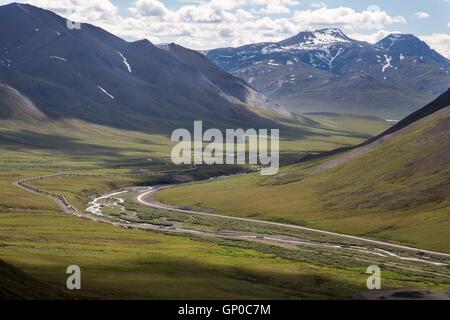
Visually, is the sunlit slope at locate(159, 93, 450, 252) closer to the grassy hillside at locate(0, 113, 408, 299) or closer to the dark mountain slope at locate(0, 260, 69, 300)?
the grassy hillside at locate(0, 113, 408, 299)

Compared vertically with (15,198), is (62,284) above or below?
below

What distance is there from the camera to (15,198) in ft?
593

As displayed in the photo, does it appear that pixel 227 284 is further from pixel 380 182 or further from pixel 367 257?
pixel 380 182

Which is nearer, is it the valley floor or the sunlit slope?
the valley floor

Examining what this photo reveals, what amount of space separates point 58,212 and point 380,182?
3122 inches

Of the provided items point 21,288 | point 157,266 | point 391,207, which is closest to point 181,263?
point 157,266

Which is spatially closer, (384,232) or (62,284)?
(62,284)

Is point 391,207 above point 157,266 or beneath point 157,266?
above

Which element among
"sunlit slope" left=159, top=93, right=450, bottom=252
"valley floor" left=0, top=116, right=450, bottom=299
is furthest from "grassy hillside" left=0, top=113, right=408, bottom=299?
"sunlit slope" left=159, top=93, right=450, bottom=252

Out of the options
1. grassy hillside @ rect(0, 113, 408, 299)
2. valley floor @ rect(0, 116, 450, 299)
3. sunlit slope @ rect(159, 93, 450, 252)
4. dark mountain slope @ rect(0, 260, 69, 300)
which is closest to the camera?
dark mountain slope @ rect(0, 260, 69, 300)

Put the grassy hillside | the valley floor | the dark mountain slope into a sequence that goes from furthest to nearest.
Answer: the valley floor
the grassy hillside
the dark mountain slope

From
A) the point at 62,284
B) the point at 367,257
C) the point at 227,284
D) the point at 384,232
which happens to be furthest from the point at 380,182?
the point at 62,284

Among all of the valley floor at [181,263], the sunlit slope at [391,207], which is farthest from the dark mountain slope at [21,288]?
the sunlit slope at [391,207]

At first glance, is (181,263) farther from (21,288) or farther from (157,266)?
(21,288)
